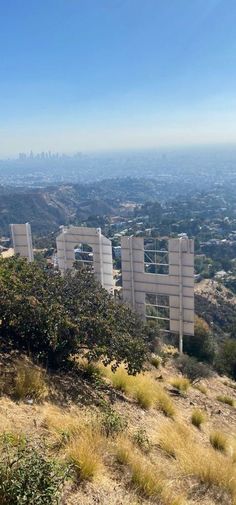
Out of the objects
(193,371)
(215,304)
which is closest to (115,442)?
(193,371)

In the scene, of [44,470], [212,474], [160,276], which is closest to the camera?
[44,470]

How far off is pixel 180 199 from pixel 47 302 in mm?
161712

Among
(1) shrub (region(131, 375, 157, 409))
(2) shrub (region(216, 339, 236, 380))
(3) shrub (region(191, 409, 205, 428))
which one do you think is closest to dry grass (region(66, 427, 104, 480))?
(1) shrub (region(131, 375, 157, 409))

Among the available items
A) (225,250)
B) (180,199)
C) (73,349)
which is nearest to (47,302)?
(73,349)

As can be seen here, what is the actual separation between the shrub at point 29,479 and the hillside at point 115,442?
0.31m

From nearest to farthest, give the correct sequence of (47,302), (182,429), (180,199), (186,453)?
(186,453) < (182,429) < (47,302) < (180,199)

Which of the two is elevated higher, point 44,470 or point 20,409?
point 44,470

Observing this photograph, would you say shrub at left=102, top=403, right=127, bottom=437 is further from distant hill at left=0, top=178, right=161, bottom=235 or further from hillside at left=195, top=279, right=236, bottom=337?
distant hill at left=0, top=178, right=161, bottom=235

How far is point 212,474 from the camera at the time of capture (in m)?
4.82

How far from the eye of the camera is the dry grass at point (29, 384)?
586cm

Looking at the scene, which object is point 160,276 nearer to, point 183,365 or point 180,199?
point 183,365

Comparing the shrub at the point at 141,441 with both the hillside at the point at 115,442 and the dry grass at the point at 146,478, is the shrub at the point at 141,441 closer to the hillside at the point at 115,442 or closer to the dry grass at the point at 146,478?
the hillside at the point at 115,442

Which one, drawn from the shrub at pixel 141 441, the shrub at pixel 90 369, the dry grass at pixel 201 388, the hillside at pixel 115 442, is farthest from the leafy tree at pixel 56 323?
the dry grass at pixel 201 388

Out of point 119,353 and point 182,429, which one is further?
point 119,353
